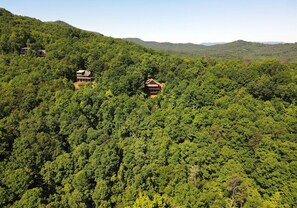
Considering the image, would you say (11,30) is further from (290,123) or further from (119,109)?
(290,123)

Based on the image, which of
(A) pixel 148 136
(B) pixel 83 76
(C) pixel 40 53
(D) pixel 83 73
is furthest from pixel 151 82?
(C) pixel 40 53

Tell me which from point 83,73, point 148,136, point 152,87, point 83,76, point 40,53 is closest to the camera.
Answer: point 148,136

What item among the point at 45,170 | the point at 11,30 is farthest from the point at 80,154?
the point at 11,30

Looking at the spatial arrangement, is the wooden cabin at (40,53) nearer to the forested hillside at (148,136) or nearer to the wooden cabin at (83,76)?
the forested hillside at (148,136)

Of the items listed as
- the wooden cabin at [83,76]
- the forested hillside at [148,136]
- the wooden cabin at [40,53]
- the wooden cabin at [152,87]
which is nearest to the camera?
the forested hillside at [148,136]

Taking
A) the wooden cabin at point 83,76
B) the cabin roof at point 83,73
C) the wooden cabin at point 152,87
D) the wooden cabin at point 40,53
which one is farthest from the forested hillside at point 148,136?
the wooden cabin at point 40,53

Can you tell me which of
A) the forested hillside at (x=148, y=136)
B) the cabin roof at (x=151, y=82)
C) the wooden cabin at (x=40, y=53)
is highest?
the wooden cabin at (x=40, y=53)

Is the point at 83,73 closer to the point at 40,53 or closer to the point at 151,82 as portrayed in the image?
the point at 40,53
